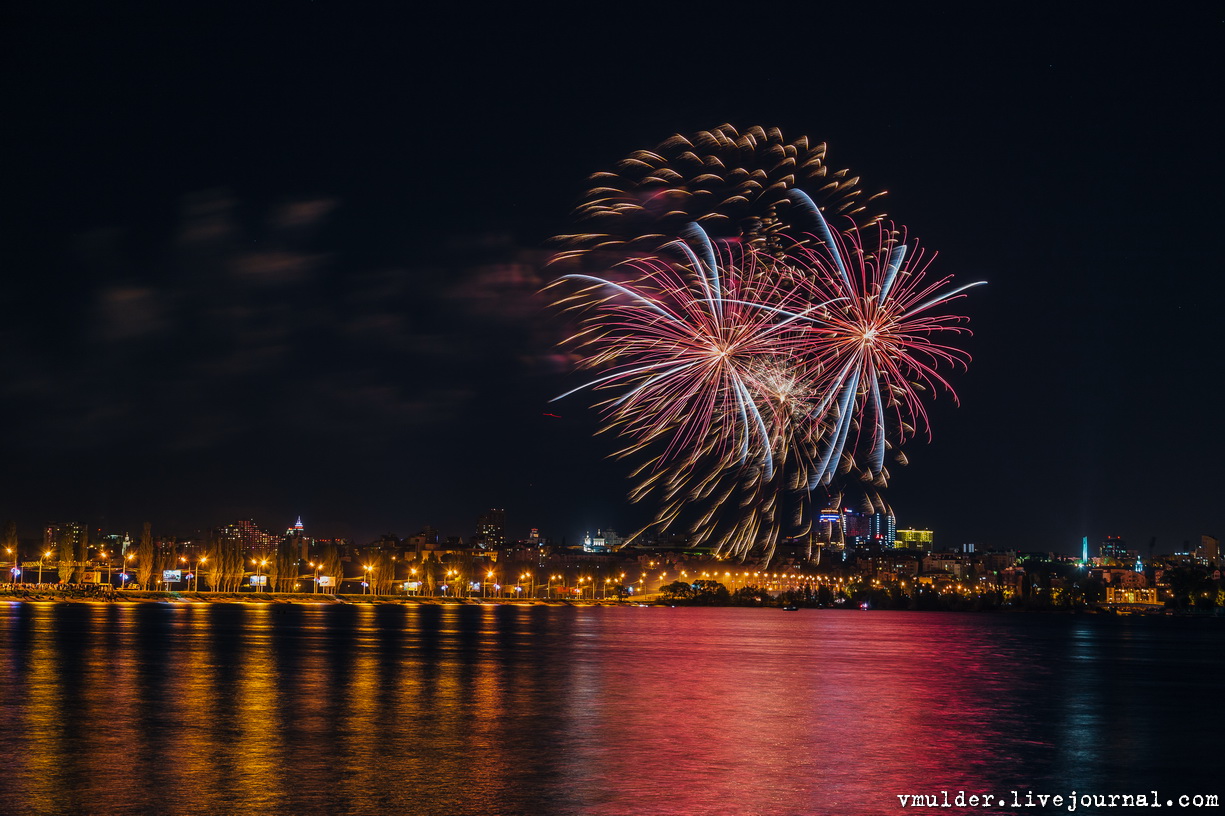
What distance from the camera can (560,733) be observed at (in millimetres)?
19531

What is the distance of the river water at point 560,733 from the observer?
13921mm

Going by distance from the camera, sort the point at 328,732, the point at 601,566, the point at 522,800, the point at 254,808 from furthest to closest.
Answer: the point at 601,566
the point at 328,732
the point at 522,800
the point at 254,808

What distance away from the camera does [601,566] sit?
199 meters

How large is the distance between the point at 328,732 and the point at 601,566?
182 metres

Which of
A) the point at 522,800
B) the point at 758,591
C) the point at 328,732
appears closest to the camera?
the point at 522,800

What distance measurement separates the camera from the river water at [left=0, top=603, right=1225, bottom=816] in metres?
13.9

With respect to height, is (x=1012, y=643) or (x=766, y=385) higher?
(x=766, y=385)

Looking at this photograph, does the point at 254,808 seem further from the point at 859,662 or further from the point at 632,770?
the point at 859,662

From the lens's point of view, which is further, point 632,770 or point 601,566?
point 601,566

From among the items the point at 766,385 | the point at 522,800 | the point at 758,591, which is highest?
the point at 766,385

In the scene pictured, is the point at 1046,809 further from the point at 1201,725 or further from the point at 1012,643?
the point at 1012,643

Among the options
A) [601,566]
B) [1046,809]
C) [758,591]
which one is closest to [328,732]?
[1046,809]

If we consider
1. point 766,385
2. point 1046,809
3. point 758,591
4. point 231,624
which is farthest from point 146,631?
point 758,591

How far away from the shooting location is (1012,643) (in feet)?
220
